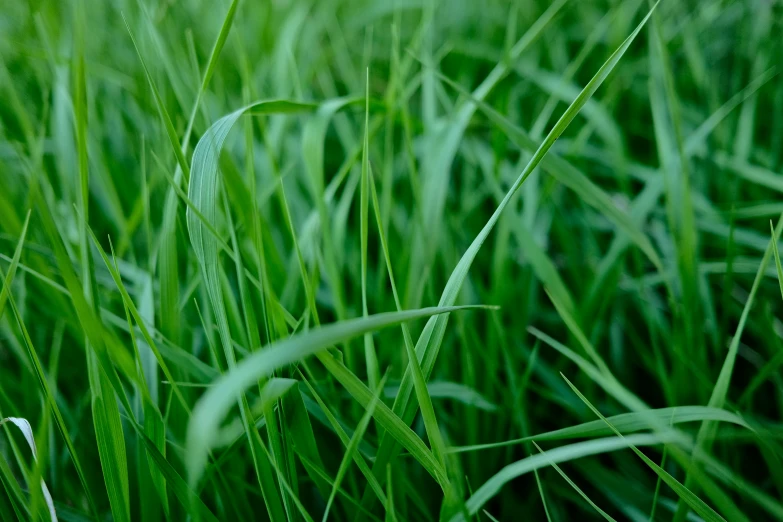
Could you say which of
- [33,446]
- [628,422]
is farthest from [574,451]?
[33,446]

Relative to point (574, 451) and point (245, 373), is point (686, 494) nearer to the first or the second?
point (574, 451)

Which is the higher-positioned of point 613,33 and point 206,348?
point 613,33

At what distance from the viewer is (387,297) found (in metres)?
0.57

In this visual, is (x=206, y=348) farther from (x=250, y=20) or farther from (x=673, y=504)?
(x=250, y=20)

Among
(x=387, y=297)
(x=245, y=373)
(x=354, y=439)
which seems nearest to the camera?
(x=245, y=373)

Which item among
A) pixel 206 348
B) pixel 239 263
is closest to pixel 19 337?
pixel 206 348

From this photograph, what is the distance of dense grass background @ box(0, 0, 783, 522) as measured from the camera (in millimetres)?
343

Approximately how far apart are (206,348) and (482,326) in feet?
0.85

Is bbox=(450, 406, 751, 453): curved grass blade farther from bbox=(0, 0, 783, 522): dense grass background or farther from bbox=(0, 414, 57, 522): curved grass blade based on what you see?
bbox=(0, 414, 57, 522): curved grass blade

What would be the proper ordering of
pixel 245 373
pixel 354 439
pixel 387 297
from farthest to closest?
pixel 387 297
pixel 354 439
pixel 245 373

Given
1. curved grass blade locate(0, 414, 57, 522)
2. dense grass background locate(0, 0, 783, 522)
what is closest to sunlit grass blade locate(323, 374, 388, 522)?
dense grass background locate(0, 0, 783, 522)

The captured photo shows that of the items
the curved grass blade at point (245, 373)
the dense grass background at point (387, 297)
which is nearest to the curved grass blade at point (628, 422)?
the dense grass background at point (387, 297)

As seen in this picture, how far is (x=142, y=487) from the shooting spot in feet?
1.30

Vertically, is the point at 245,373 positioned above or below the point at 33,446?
above
